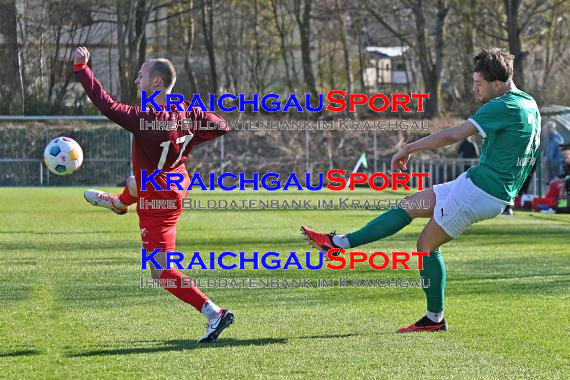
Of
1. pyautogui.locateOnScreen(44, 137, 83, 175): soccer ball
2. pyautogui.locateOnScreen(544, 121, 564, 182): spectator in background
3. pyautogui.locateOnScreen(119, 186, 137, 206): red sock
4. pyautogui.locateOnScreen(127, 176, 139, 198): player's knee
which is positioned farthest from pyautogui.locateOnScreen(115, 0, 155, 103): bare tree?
pyautogui.locateOnScreen(127, 176, 139, 198): player's knee

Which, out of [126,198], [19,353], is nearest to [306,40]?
[126,198]

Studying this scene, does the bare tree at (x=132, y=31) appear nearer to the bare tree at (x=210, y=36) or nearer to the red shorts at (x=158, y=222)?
the bare tree at (x=210, y=36)

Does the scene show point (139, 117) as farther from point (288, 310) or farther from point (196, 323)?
point (288, 310)

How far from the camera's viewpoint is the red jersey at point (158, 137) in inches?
269

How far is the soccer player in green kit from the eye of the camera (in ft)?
22.2

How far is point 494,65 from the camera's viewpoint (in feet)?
22.5

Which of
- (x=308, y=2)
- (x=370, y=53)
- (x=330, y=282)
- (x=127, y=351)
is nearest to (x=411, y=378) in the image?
(x=127, y=351)

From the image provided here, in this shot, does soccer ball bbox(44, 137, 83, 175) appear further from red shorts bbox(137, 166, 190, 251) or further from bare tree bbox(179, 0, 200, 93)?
bare tree bbox(179, 0, 200, 93)

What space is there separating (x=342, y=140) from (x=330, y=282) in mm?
30965

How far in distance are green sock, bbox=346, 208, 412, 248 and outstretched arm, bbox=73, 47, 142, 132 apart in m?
1.60

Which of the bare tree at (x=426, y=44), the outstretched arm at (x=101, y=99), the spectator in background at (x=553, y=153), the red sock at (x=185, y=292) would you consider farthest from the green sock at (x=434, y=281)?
the bare tree at (x=426, y=44)

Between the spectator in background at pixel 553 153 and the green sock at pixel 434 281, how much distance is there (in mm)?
15763

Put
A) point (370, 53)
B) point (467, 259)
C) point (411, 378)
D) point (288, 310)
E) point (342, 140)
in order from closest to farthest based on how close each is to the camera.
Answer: point (411, 378), point (288, 310), point (467, 259), point (342, 140), point (370, 53)

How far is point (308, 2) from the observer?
1810 inches
